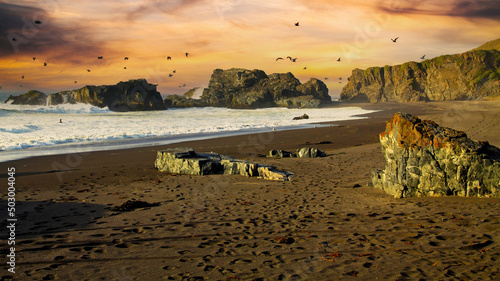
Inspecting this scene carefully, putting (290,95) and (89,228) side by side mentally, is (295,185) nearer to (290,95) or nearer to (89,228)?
Answer: (89,228)

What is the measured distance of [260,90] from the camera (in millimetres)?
143875

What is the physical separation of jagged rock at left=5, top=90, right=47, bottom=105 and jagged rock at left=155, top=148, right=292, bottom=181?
111603 mm

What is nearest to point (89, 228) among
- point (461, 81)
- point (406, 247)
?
point (406, 247)

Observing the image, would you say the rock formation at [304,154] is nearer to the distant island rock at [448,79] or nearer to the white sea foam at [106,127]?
the white sea foam at [106,127]

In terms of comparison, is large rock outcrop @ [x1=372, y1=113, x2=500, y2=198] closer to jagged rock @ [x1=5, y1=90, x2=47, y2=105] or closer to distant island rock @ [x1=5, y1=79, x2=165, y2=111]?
distant island rock @ [x1=5, y1=79, x2=165, y2=111]

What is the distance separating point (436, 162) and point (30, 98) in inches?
4903

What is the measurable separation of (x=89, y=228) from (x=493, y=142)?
16.4 metres

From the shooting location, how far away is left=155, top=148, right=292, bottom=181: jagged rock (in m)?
10.6

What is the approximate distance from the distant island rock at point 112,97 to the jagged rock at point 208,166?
9348 cm

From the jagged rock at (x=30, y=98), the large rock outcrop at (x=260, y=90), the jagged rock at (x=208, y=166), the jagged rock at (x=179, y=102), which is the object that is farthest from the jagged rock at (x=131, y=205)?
the jagged rock at (x=179, y=102)

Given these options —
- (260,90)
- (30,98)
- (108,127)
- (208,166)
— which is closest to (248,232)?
(208,166)

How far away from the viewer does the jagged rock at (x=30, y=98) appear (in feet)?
338

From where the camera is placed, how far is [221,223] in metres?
6.20

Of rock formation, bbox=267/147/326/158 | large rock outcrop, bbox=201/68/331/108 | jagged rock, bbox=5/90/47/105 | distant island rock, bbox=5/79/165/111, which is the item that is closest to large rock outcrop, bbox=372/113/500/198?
rock formation, bbox=267/147/326/158
